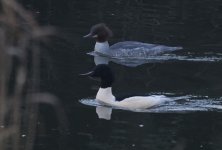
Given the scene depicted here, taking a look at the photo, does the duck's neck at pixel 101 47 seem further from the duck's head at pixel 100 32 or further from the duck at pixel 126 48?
the duck's head at pixel 100 32

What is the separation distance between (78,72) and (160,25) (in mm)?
5845

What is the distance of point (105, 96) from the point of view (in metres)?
11.4

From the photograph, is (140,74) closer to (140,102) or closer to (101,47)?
(140,102)

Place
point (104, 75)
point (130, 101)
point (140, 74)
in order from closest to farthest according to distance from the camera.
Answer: point (130, 101), point (104, 75), point (140, 74)

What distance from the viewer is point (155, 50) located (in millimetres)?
16125

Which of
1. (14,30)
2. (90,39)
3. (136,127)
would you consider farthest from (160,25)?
(14,30)

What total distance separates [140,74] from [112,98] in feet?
7.41

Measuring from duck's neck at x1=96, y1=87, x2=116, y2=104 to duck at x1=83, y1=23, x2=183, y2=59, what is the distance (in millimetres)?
4458

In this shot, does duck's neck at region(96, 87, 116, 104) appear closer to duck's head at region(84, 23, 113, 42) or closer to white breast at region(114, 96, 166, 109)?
white breast at region(114, 96, 166, 109)

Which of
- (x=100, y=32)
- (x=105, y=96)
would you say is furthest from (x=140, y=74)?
(x=100, y=32)

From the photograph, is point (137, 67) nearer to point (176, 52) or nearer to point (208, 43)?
point (176, 52)

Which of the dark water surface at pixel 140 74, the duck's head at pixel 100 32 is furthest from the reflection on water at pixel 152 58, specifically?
the duck's head at pixel 100 32

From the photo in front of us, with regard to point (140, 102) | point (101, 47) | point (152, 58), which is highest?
point (101, 47)

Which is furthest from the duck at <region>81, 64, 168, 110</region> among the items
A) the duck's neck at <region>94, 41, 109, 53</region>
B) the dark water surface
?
the duck's neck at <region>94, 41, 109, 53</region>
